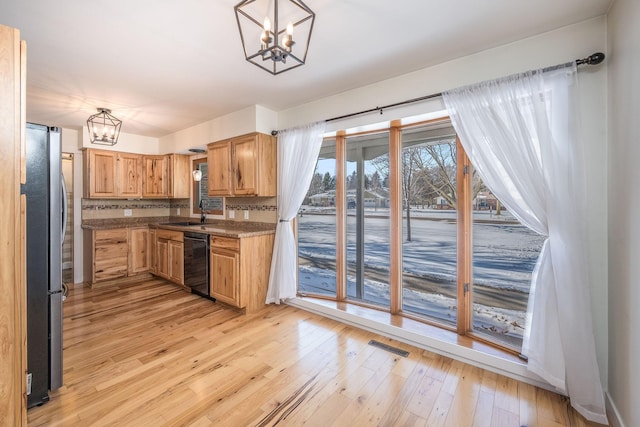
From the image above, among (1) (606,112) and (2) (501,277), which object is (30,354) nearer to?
(2) (501,277)

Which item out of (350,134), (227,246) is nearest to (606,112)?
(350,134)

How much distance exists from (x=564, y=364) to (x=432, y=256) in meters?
1.16

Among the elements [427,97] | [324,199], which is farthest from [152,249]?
[427,97]

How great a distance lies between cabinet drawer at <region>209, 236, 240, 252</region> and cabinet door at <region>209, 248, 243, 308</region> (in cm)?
6

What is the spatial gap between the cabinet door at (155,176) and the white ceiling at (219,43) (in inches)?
64.3

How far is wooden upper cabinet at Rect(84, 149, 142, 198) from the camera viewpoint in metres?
4.15

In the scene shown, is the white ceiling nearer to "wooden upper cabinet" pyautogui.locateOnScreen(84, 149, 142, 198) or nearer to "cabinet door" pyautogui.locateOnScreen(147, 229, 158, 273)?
"wooden upper cabinet" pyautogui.locateOnScreen(84, 149, 142, 198)

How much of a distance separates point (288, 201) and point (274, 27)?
2.09 meters

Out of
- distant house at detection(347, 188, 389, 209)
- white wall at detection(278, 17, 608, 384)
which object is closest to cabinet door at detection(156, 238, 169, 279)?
distant house at detection(347, 188, 389, 209)

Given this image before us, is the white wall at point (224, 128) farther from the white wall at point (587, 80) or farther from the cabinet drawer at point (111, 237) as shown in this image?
the white wall at point (587, 80)

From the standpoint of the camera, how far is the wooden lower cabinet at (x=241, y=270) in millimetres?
3088

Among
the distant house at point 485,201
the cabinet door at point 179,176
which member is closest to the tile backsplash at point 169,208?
the cabinet door at point 179,176

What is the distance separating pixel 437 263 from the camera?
2.61m

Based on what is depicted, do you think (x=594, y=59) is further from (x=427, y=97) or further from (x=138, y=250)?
(x=138, y=250)
